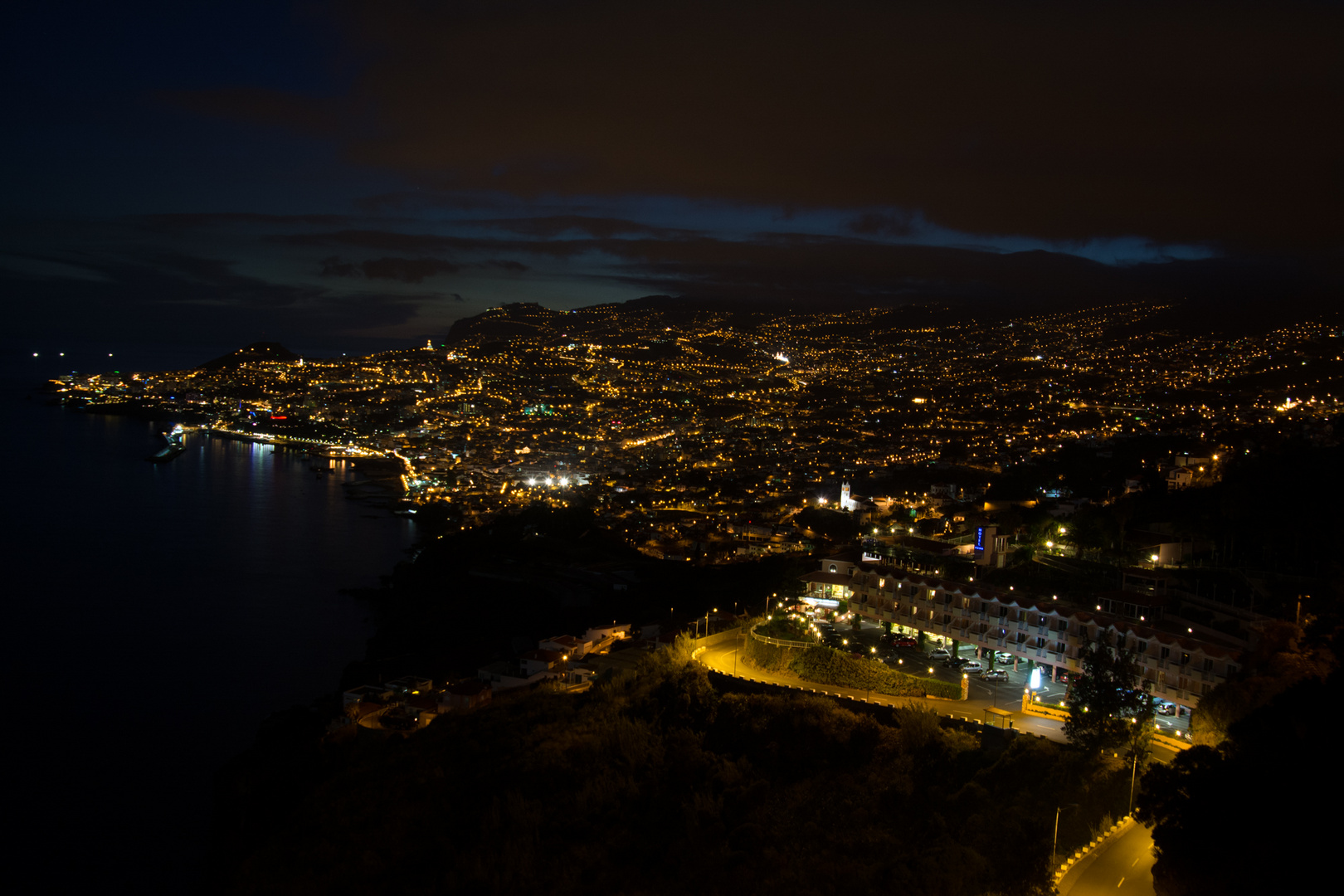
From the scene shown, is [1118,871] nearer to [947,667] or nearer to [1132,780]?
[1132,780]

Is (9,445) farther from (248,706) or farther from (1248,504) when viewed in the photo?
(1248,504)

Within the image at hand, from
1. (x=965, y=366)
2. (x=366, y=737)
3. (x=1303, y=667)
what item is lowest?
(x=366, y=737)

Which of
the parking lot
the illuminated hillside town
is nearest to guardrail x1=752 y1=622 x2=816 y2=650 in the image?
the parking lot

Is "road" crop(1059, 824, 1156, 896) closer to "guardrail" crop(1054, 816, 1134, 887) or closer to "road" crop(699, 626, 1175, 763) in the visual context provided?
"guardrail" crop(1054, 816, 1134, 887)

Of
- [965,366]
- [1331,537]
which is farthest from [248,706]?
[965,366]

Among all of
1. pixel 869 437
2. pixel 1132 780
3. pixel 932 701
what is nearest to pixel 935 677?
pixel 932 701
